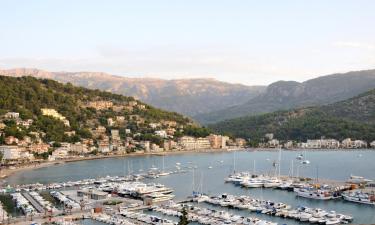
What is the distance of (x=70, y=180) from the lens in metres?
60.5

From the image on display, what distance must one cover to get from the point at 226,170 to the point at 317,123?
60775 millimetres

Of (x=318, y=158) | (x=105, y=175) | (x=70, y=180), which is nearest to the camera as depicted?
(x=70, y=180)

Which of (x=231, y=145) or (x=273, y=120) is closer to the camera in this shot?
(x=231, y=145)

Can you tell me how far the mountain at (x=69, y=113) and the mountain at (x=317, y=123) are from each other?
67.2ft

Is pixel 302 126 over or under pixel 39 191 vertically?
over

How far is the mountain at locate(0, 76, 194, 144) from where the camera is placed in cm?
9125

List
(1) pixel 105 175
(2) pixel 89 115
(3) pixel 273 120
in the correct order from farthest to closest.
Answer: (3) pixel 273 120
(2) pixel 89 115
(1) pixel 105 175

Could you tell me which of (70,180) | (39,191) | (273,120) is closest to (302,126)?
(273,120)

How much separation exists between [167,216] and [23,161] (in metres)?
44.2

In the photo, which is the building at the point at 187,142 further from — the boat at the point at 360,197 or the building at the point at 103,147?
the boat at the point at 360,197

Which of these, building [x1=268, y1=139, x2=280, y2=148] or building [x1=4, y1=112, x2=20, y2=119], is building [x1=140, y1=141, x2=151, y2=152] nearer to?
building [x1=4, y1=112, x2=20, y2=119]

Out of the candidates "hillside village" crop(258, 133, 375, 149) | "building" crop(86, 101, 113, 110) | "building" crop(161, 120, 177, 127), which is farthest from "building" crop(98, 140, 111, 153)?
"hillside village" crop(258, 133, 375, 149)

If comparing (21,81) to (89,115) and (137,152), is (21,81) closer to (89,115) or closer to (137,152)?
(89,115)

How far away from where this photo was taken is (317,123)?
421 ft
